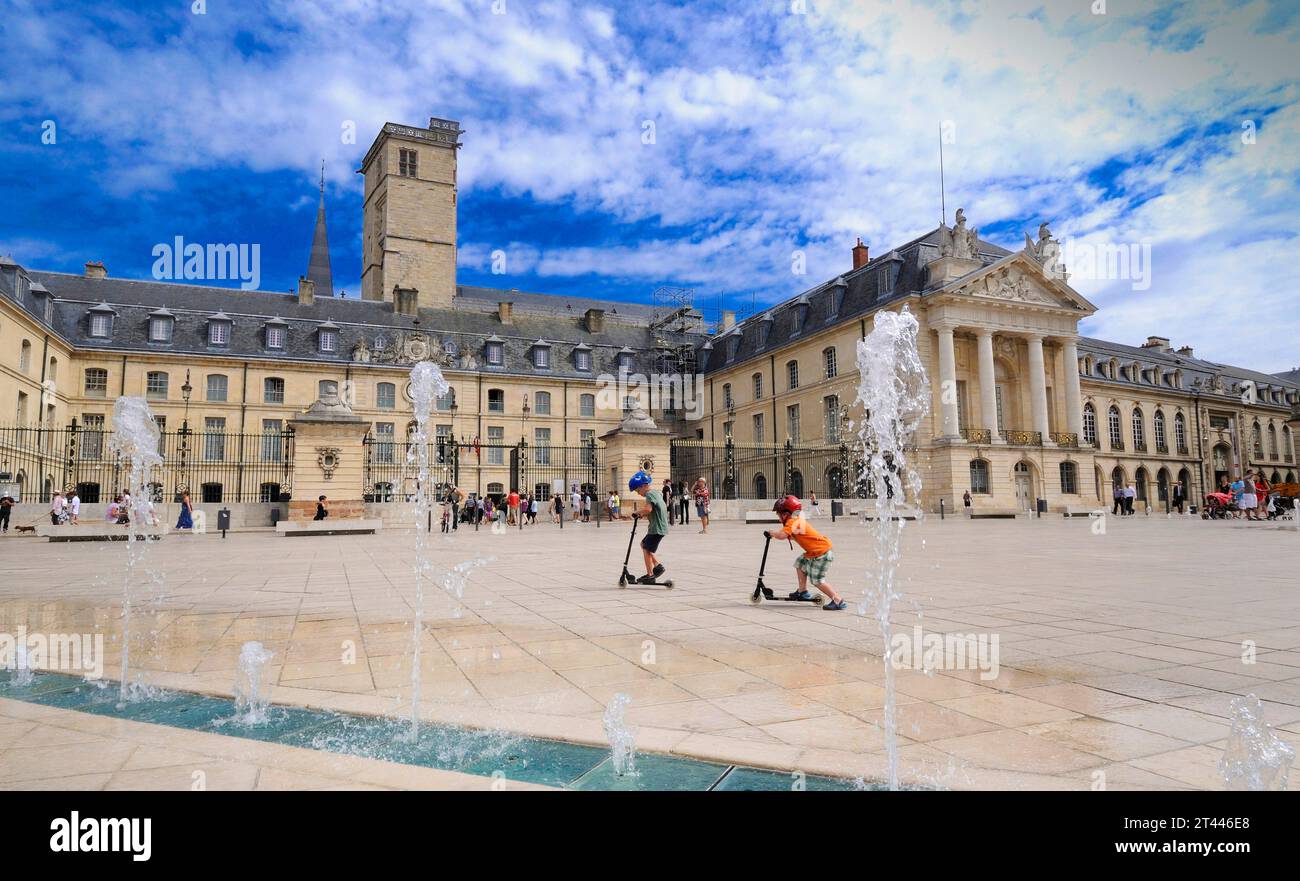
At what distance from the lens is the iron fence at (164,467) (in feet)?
102

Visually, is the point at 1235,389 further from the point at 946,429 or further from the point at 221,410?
the point at 221,410

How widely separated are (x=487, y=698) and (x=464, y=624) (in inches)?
96.1

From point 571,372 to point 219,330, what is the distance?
2098 centimetres

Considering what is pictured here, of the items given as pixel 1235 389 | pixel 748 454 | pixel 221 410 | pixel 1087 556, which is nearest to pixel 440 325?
pixel 221 410

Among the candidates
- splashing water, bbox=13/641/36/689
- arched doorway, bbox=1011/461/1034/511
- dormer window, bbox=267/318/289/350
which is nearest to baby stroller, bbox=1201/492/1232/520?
arched doorway, bbox=1011/461/1034/511

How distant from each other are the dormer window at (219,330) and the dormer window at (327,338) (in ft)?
15.8

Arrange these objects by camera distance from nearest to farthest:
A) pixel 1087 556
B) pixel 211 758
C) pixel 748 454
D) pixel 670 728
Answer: pixel 211 758 → pixel 670 728 → pixel 1087 556 → pixel 748 454

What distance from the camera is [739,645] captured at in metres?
5.53

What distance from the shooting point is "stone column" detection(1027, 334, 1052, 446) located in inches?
1610

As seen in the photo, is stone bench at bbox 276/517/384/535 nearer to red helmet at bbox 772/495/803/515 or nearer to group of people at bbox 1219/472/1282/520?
red helmet at bbox 772/495/803/515

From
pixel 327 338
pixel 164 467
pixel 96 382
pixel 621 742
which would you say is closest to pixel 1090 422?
pixel 327 338

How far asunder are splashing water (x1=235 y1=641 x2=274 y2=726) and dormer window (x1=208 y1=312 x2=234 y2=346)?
44339 millimetres

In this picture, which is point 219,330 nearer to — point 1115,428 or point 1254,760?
point 1254,760

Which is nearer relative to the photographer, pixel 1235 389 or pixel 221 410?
pixel 221 410
